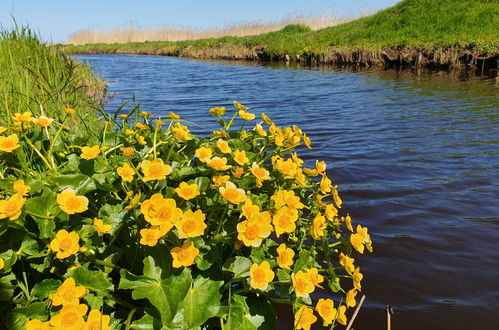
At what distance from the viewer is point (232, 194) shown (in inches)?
58.6

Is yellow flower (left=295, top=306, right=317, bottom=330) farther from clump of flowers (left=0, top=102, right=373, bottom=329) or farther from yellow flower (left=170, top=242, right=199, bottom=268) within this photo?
yellow flower (left=170, top=242, right=199, bottom=268)

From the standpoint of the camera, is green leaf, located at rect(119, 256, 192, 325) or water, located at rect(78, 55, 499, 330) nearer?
green leaf, located at rect(119, 256, 192, 325)

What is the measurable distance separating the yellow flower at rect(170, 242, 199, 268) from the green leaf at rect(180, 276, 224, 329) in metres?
0.18

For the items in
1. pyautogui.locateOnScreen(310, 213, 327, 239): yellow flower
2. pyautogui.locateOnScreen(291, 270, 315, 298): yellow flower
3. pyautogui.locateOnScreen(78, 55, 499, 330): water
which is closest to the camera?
pyautogui.locateOnScreen(291, 270, 315, 298): yellow flower

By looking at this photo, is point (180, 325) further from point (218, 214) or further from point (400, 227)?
point (400, 227)

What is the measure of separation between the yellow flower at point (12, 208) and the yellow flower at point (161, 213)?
39 cm

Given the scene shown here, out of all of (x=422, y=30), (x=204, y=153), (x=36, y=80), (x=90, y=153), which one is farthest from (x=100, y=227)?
(x=422, y=30)

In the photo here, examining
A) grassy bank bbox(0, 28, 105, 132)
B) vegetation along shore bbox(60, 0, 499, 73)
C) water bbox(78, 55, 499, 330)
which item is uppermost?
vegetation along shore bbox(60, 0, 499, 73)

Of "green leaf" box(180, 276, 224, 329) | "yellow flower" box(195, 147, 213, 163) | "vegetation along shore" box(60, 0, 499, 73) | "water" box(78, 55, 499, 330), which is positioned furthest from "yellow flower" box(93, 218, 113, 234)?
"vegetation along shore" box(60, 0, 499, 73)

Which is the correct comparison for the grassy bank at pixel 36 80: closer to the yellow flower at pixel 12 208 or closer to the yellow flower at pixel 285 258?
the yellow flower at pixel 12 208

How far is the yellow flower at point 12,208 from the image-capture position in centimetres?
128

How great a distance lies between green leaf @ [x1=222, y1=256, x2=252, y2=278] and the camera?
1495mm

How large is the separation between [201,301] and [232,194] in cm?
41

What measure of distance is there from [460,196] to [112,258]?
3.48 m
